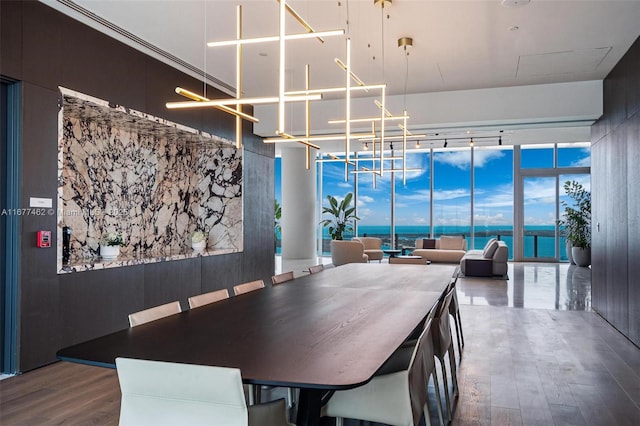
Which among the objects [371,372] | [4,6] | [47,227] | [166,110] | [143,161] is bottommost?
[371,372]

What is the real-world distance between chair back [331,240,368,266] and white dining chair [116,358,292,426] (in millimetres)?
9328

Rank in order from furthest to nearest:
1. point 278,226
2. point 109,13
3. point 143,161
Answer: point 278,226 < point 143,161 < point 109,13

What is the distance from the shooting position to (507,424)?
2.71m

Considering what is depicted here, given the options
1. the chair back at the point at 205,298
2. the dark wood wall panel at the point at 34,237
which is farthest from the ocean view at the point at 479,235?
the chair back at the point at 205,298

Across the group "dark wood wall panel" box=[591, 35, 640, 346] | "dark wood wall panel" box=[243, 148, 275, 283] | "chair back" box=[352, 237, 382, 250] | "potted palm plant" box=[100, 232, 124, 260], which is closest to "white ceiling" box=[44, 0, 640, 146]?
"dark wood wall panel" box=[591, 35, 640, 346]

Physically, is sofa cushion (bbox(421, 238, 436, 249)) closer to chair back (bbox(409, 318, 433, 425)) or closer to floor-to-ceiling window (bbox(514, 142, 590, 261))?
floor-to-ceiling window (bbox(514, 142, 590, 261))

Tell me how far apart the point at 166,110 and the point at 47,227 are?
78.9 inches

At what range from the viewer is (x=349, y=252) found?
1095 centimetres

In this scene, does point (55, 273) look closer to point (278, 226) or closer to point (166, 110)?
point (166, 110)

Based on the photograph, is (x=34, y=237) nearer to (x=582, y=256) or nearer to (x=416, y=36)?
(x=416, y=36)

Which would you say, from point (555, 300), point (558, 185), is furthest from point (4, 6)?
point (558, 185)

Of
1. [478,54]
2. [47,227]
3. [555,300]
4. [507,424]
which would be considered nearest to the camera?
[507,424]

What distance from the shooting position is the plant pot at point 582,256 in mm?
11695

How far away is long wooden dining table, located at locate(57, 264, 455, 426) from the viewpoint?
1.63 meters
